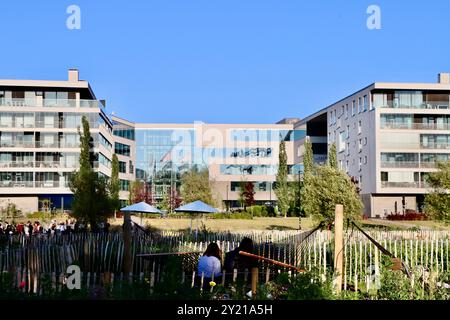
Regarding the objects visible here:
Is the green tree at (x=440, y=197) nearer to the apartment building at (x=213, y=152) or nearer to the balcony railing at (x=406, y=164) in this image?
the balcony railing at (x=406, y=164)

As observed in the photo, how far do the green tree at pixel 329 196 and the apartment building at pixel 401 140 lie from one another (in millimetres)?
34189

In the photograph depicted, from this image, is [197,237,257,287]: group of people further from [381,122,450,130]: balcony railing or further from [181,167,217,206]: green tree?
[381,122,450,130]: balcony railing

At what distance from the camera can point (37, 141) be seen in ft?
230

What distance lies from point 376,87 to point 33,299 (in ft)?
213

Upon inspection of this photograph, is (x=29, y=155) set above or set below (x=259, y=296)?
above

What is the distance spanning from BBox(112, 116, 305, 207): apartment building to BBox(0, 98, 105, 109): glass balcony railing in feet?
87.3

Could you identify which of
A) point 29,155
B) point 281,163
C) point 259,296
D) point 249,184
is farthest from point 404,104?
point 259,296

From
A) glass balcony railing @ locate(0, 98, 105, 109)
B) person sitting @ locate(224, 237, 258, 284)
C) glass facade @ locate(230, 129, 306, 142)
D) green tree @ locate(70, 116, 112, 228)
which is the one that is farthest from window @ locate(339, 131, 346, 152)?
person sitting @ locate(224, 237, 258, 284)

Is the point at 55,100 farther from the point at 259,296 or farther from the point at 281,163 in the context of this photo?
the point at 259,296

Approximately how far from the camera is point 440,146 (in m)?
72.1

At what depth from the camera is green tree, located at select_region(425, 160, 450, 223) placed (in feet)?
106

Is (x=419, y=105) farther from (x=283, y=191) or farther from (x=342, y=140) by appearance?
(x=283, y=191)

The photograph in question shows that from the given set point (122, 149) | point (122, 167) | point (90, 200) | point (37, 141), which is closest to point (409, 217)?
point (90, 200)

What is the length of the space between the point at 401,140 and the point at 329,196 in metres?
37.8
